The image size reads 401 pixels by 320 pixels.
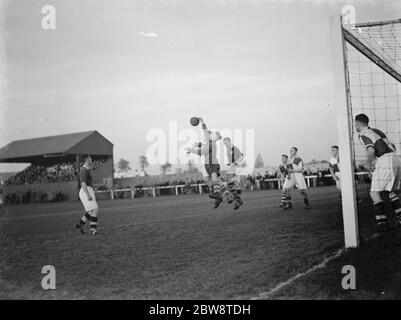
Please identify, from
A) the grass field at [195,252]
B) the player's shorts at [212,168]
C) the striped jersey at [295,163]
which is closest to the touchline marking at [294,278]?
the grass field at [195,252]

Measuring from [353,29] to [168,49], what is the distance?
66.5 inches

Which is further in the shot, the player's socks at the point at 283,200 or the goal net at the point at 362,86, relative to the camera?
the player's socks at the point at 283,200

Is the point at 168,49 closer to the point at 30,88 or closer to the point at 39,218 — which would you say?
the point at 30,88

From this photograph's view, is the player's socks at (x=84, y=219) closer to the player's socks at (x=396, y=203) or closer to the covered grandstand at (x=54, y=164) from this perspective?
the covered grandstand at (x=54, y=164)

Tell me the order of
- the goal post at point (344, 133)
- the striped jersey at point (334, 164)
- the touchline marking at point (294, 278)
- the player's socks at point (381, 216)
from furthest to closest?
1. the striped jersey at point (334, 164)
2. the player's socks at point (381, 216)
3. the goal post at point (344, 133)
4. the touchline marking at point (294, 278)

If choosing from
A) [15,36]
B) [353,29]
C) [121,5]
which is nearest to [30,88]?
[15,36]

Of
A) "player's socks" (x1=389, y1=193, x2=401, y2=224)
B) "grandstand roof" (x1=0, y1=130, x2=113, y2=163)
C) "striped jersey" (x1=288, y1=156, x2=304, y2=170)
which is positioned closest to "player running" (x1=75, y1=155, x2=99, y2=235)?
"grandstand roof" (x1=0, y1=130, x2=113, y2=163)

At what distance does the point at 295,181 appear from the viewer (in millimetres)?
3676

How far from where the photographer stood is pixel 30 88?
12.0 feet

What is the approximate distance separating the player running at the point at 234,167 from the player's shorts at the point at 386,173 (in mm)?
1197

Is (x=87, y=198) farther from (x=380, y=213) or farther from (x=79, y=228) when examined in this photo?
(x=380, y=213)

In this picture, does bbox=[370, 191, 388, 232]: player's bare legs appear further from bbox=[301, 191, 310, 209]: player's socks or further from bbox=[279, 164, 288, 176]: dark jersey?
bbox=[279, 164, 288, 176]: dark jersey

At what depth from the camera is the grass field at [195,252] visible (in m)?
3.17

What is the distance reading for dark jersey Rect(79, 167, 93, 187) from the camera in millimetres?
3816
